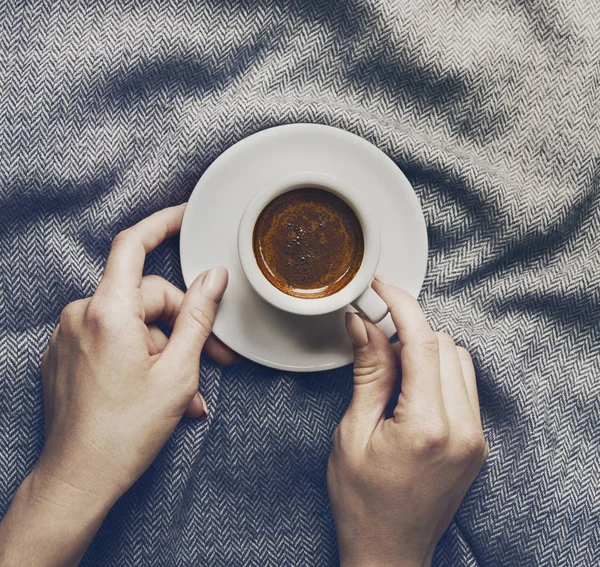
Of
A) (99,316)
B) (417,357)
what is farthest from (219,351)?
(417,357)

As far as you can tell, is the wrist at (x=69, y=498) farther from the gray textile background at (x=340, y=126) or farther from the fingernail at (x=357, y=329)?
the fingernail at (x=357, y=329)

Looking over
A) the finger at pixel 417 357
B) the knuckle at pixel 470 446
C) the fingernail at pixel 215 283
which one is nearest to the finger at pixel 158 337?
the fingernail at pixel 215 283

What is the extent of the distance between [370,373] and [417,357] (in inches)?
3.4

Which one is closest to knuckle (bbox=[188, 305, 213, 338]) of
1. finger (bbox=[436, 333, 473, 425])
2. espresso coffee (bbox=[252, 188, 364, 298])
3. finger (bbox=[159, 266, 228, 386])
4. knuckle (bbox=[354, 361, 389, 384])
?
finger (bbox=[159, 266, 228, 386])

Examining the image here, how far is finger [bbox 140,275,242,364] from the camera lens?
97cm

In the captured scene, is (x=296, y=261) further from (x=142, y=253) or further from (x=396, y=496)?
(x=396, y=496)

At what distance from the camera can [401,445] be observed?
883 mm

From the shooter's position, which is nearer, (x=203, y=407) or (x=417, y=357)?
(x=417, y=357)

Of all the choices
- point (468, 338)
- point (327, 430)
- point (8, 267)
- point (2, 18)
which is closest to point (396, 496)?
point (327, 430)

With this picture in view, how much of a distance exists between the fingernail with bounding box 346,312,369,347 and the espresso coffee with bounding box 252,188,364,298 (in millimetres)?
53

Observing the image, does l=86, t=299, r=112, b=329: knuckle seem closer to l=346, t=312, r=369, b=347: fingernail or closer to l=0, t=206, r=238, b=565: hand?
l=0, t=206, r=238, b=565: hand

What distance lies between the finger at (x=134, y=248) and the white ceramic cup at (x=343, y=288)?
0.14m

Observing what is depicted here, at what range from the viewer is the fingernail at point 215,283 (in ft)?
3.07

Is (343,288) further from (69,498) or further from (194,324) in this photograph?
(69,498)
